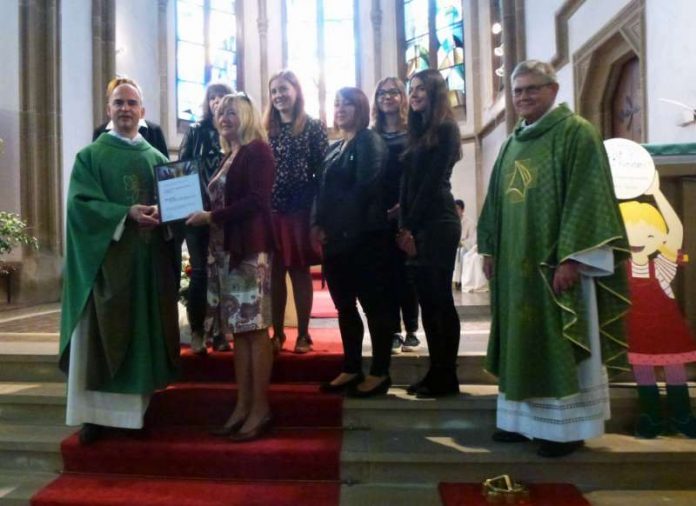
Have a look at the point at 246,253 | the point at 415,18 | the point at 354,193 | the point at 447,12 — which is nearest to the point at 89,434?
the point at 246,253

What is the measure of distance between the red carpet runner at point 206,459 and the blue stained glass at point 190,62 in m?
10.7

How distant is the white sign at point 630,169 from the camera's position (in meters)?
2.85

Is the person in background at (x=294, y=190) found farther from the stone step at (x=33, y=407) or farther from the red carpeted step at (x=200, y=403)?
the stone step at (x=33, y=407)

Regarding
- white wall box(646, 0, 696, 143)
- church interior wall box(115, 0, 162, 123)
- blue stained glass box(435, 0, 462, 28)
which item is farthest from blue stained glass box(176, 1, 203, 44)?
white wall box(646, 0, 696, 143)

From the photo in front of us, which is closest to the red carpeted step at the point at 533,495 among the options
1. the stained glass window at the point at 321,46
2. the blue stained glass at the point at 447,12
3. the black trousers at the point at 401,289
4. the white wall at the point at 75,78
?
the black trousers at the point at 401,289

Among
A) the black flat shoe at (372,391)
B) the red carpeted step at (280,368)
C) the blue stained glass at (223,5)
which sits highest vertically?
the blue stained glass at (223,5)

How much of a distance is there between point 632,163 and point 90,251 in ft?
8.06

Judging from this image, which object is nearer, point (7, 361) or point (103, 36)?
point (7, 361)

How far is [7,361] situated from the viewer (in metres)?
3.50

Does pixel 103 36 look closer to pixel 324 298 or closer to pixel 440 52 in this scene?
pixel 324 298

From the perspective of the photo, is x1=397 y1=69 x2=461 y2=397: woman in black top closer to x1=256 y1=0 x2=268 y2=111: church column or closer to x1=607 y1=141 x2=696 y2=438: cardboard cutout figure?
x1=607 y1=141 x2=696 y2=438: cardboard cutout figure

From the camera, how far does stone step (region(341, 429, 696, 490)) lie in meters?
2.61

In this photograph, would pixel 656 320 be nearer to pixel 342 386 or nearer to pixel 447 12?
pixel 342 386

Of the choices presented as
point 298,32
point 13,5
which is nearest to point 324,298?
point 13,5
